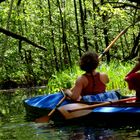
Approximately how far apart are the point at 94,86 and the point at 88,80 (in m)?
0.24

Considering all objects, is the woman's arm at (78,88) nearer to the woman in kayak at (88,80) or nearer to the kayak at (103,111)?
the woman in kayak at (88,80)

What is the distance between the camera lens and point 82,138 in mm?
6359

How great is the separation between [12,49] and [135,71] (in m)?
26.6

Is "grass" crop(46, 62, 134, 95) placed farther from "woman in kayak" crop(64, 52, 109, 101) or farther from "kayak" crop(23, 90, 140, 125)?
"woman in kayak" crop(64, 52, 109, 101)

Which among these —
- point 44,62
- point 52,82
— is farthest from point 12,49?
point 52,82

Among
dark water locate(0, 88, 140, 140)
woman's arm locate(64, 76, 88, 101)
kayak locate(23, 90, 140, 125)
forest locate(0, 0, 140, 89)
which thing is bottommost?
dark water locate(0, 88, 140, 140)

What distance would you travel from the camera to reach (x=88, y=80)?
760 centimetres

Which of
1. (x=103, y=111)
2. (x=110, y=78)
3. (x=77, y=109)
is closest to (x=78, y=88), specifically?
(x=77, y=109)

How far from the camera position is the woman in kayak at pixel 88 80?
7.48 m

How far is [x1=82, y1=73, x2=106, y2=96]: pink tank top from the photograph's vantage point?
762cm

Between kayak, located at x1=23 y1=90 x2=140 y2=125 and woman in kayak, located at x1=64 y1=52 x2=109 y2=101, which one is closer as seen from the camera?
kayak, located at x1=23 y1=90 x2=140 y2=125

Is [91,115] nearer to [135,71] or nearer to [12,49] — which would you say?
[135,71]

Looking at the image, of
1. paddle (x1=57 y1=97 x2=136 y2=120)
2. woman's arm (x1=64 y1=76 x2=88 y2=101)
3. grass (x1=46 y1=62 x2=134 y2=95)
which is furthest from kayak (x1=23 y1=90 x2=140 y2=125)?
grass (x1=46 y1=62 x2=134 y2=95)

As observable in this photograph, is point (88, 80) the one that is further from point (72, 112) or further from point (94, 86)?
point (72, 112)
